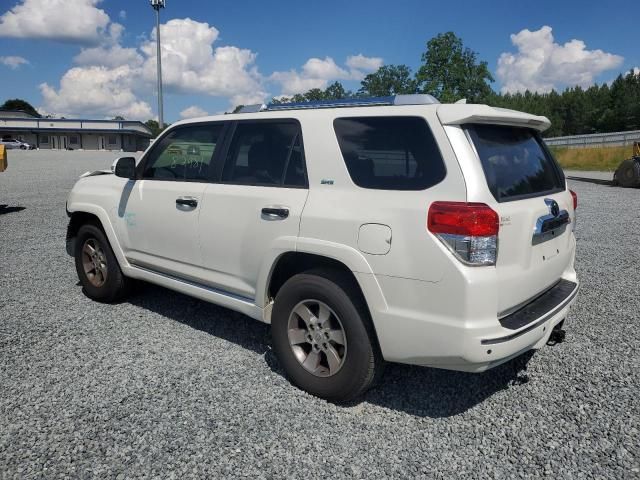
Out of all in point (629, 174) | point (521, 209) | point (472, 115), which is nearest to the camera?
point (472, 115)

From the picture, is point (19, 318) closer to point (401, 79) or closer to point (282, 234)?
point (282, 234)

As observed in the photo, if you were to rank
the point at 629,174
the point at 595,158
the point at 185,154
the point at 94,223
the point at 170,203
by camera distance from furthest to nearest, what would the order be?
the point at 595,158 < the point at 629,174 < the point at 94,223 < the point at 185,154 < the point at 170,203

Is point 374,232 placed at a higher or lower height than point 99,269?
higher

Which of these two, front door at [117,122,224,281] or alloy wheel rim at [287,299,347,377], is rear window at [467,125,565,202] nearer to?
alloy wheel rim at [287,299,347,377]

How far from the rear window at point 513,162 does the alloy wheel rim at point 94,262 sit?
3.69 meters

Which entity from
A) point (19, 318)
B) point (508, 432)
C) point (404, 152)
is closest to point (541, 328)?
point (508, 432)

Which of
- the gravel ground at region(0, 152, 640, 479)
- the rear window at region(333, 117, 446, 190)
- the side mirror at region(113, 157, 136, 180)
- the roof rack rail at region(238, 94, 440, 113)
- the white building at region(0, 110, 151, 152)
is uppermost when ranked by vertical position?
the white building at region(0, 110, 151, 152)

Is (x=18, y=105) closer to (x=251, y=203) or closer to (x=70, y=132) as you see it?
(x=70, y=132)

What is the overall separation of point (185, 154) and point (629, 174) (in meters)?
19.3

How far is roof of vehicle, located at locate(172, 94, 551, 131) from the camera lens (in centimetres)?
275

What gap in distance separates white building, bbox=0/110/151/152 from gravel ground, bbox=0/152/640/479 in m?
87.7

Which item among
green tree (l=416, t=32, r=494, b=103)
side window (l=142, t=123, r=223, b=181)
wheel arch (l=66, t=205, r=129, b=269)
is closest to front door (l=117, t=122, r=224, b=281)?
side window (l=142, t=123, r=223, b=181)

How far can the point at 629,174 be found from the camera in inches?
738

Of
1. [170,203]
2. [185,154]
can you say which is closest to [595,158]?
[185,154]
